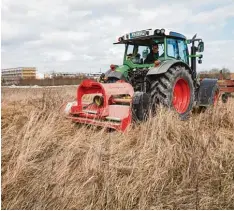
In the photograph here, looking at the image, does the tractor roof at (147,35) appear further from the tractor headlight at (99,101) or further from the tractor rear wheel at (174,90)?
the tractor headlight at (99,101)

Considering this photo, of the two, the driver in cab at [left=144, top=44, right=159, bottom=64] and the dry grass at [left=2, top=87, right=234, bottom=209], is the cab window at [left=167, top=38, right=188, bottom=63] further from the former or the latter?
the dry grass at [left=2, top=87, right=234, bottom=209]

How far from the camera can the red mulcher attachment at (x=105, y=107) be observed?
4902 mm

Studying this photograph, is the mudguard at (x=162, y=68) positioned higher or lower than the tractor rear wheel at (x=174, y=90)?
higher

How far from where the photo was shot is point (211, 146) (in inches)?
154

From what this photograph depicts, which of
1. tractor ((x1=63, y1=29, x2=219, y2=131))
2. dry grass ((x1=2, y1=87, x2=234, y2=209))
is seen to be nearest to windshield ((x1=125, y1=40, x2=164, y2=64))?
tractor ((x1=63, y1=29, x2=219, y2=131))

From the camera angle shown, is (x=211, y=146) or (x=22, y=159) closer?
(x=22, y=159)

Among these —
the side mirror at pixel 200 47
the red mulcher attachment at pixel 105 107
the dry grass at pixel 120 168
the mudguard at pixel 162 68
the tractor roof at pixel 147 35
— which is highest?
the tractor roof at pixel 147 35

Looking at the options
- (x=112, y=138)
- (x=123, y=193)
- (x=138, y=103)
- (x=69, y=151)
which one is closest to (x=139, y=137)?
(x=112, y=138)

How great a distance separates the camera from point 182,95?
662 cm

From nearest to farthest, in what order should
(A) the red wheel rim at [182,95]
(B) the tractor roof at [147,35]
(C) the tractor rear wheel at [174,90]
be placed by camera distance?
(C) the tractor rear wheel at [174,90] < (B) the tractor roof at [147,35] < (A) the red wheel rim at [182,95]

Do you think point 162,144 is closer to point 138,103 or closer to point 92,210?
point 138,103

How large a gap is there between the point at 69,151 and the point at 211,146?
1.95 metres

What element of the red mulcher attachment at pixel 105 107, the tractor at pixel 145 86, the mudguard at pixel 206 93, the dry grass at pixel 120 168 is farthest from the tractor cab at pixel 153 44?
the dry grass at pixel 120 168

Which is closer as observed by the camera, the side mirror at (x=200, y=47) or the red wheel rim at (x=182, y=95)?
the red wheel rim at (x=182, y=95)
